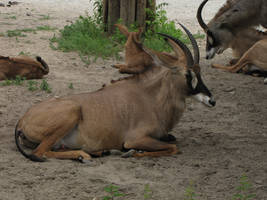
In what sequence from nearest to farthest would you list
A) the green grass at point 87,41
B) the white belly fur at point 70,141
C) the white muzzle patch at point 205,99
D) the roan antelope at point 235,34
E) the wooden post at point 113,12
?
the white belly fur at point 70,141
the white muzzle patch at point 205,99
the roan antelope at point 235,34
the green grass at point 87,41
the wooden post at point 113,12

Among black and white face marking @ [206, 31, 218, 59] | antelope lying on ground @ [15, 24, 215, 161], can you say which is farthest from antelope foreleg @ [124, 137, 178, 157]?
black and white face marking @ [206, 31, 218, 59]

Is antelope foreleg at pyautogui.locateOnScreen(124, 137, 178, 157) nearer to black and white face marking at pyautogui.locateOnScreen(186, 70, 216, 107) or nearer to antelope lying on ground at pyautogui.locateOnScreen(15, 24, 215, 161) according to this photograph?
antelope lying on ground at pyautogui.locateOnScreen(15, 24, 215, 161)

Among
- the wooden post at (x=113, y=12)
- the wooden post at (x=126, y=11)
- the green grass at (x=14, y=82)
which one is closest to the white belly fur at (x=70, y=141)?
the green grass at (x=14, y=82)

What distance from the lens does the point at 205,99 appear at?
4.98 meters

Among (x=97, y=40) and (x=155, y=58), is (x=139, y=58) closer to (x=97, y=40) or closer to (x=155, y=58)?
(x=155, y=58)

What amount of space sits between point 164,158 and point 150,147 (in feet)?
0.61

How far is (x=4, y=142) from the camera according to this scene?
4906 millimetres

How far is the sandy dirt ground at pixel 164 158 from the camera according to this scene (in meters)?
3.74

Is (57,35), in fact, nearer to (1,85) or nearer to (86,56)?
(86,56)

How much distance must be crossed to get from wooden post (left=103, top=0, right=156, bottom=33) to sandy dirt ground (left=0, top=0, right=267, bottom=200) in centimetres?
151

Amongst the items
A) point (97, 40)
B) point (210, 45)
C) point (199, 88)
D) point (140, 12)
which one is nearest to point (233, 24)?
point (210, 45)

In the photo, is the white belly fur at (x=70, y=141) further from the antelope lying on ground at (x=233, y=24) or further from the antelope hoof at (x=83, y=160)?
the antelope lying on ground at (x=233, y=24)

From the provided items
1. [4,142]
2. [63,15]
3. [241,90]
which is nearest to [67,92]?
[4,142]

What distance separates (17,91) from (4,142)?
2.00 m
